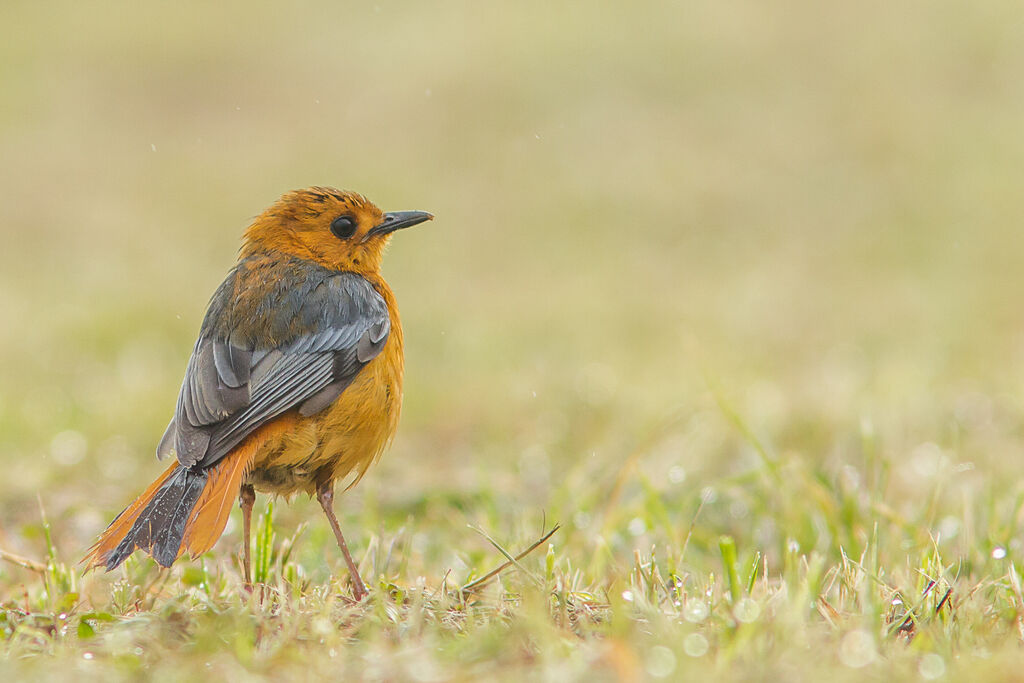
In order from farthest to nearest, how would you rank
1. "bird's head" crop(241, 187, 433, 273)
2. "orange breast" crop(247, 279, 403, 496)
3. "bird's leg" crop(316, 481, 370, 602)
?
"bird's head" crop(241, 187, 433, 273)
"orange breast" crop(247, 279, 403, 496)
"bird's leg" crop(316, 481, 370, 602)

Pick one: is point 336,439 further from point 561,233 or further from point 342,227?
point 561,233

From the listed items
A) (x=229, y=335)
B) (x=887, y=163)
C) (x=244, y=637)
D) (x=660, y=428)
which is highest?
(x=229, y=335)

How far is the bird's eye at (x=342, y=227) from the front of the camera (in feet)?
16.6

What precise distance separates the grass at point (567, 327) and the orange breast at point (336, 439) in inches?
9.7

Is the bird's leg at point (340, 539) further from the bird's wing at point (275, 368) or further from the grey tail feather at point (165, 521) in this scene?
the grey tail feather at point (165, 521)

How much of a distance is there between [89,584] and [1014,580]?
2.97 metres

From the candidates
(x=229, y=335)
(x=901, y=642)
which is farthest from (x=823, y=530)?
(x=229, y=335)

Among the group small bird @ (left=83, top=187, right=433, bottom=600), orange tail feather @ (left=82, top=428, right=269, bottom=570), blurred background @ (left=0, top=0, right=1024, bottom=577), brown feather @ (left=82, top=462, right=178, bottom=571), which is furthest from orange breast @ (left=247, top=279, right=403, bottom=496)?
blurred background @ (left=0, top=0, right=1024, bottom=577)

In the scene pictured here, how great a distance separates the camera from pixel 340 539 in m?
4.20

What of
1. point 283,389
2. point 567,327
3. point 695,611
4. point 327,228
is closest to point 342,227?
point 327,228

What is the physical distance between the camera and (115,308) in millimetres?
9609

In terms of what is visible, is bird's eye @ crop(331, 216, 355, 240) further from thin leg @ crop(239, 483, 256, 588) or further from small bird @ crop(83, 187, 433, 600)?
thin leg @ crop(239, 483, 256, 588)

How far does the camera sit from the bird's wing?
416cm

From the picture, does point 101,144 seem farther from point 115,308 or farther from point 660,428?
point 660,428
